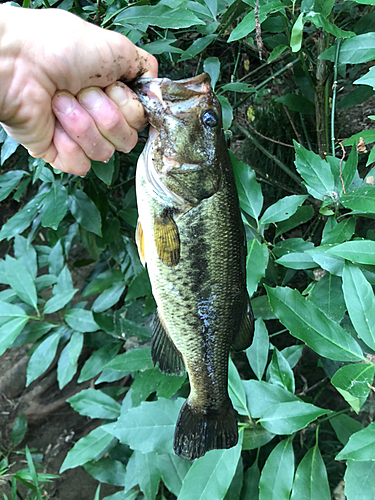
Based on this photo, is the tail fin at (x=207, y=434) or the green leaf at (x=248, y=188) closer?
the tail fin at (x=207, y=434)

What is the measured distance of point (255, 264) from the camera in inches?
50.4

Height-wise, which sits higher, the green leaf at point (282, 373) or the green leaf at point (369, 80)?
the green leaf at point (369, 80)

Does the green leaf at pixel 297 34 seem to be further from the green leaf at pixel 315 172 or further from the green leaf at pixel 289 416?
the green leaf at pixel 289 416

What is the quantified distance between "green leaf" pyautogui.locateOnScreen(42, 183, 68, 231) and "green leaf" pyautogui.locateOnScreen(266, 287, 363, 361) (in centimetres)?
99

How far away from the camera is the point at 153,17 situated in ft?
3.97

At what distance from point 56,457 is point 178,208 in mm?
2957

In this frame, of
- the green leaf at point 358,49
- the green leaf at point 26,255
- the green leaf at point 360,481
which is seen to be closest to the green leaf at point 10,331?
the green leaf at point 26,255

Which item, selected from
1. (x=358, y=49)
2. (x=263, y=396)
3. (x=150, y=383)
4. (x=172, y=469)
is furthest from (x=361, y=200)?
(x=172, y=469)

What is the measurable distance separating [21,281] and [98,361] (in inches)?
24.7

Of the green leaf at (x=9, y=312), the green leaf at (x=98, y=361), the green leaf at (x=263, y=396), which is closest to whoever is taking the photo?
the green leaf at (x=263, y=396)

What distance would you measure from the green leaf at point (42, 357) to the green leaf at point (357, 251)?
1541 millimetres

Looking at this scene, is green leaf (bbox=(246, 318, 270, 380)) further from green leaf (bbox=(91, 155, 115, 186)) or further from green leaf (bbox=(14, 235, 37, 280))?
green leaf (bbox=(14, 235, 37, 280))

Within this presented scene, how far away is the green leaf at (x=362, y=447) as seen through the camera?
1.02 metres

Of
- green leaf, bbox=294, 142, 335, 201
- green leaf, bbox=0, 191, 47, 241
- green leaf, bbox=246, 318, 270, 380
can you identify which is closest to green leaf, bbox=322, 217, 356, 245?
green leaf, bbox=294, 142, 335, 201
